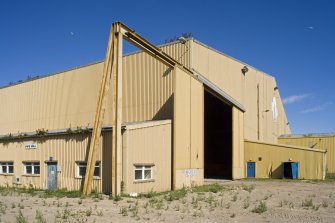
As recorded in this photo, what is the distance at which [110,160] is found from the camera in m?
20.1

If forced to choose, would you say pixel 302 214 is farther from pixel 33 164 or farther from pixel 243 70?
pixel 243 70

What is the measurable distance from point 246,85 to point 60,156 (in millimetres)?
20872

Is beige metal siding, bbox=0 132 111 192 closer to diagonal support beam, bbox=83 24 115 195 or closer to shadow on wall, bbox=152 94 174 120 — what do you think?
diagonal support beam, bbox=83 24 115 195

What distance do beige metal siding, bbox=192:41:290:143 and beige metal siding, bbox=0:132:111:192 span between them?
10.4m

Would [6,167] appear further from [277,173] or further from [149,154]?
[277,173]

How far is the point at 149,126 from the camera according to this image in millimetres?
21688

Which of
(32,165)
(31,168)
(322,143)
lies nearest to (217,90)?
(32,165)

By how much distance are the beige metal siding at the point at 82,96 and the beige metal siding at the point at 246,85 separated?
244cm

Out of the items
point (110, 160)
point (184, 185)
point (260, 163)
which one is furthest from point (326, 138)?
point (110, 160)

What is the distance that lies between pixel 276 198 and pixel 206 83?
11.7 meters

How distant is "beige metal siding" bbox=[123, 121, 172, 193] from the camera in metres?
19.9

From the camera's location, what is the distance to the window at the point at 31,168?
2498 cm

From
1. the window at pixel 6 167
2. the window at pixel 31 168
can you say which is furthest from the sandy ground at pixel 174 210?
the window at pixel 6 167

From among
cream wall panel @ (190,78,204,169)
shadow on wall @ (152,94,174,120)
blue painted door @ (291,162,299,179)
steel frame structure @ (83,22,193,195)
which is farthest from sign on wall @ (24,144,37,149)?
blue painted door @ (291,162,299,179)
